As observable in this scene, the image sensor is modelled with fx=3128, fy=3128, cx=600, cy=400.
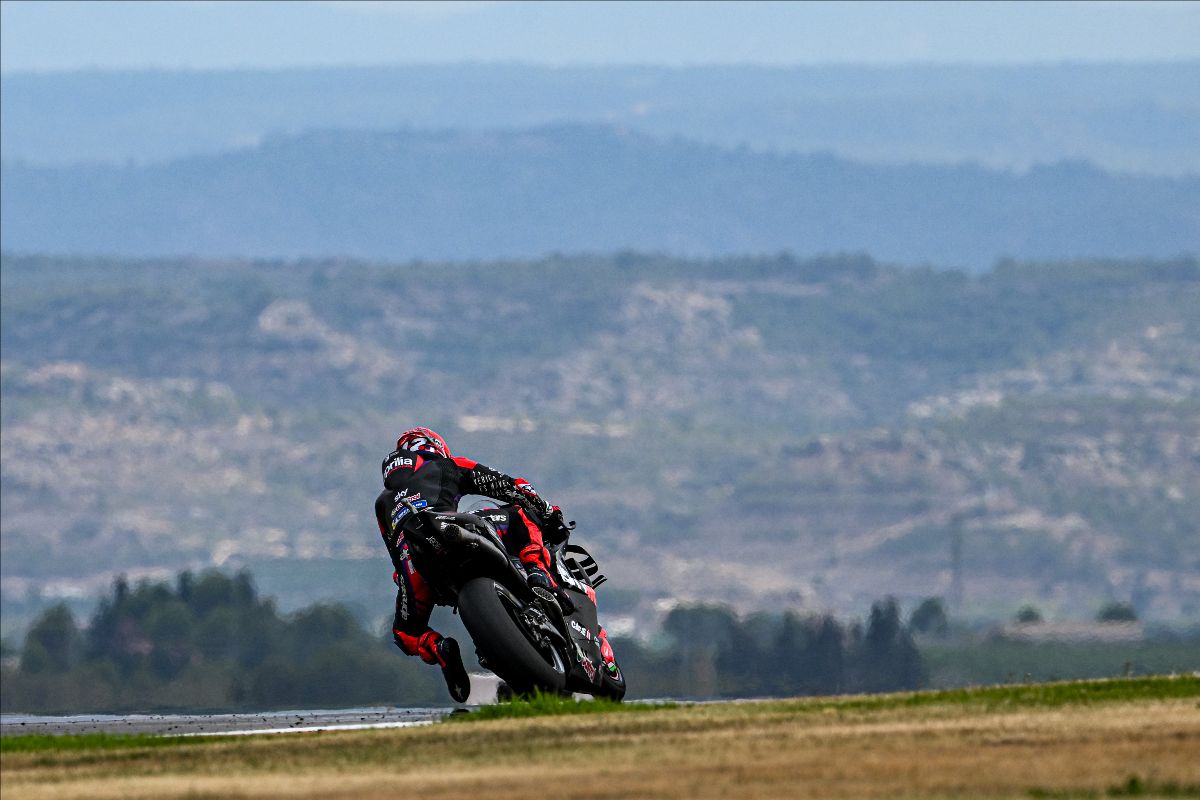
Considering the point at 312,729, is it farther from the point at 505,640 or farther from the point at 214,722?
the point at 214,722

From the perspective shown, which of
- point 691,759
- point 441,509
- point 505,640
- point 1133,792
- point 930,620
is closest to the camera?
point 1133,792

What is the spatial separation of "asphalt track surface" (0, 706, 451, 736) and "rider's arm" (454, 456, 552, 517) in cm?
253

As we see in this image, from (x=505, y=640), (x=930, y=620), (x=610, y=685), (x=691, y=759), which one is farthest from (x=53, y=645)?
(x=691, y=759)

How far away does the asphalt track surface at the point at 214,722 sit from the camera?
34156mm

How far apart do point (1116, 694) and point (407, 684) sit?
79749mm

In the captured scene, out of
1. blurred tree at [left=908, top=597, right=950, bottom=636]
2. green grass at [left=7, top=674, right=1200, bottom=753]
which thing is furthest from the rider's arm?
blurred tree at [left=908, top=597, right=950, bottom=636]

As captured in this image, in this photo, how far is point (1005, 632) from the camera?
112500 millimetres

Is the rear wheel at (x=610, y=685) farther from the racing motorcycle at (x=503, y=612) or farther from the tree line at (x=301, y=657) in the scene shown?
the tree line at (x=301, y=657)

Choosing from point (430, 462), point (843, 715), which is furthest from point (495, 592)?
point (843, 715)

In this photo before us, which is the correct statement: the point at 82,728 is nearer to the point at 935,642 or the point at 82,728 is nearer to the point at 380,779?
the point at 380,779

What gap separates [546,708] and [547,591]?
278cm

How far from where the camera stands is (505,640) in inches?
1252

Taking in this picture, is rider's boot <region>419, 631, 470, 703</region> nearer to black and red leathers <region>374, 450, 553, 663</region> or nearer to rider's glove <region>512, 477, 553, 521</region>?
black and red leathers <region>374, 450, 553, 663</region>

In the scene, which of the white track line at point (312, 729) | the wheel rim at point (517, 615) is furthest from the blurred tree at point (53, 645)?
the wheel rim at point (517, 615)
